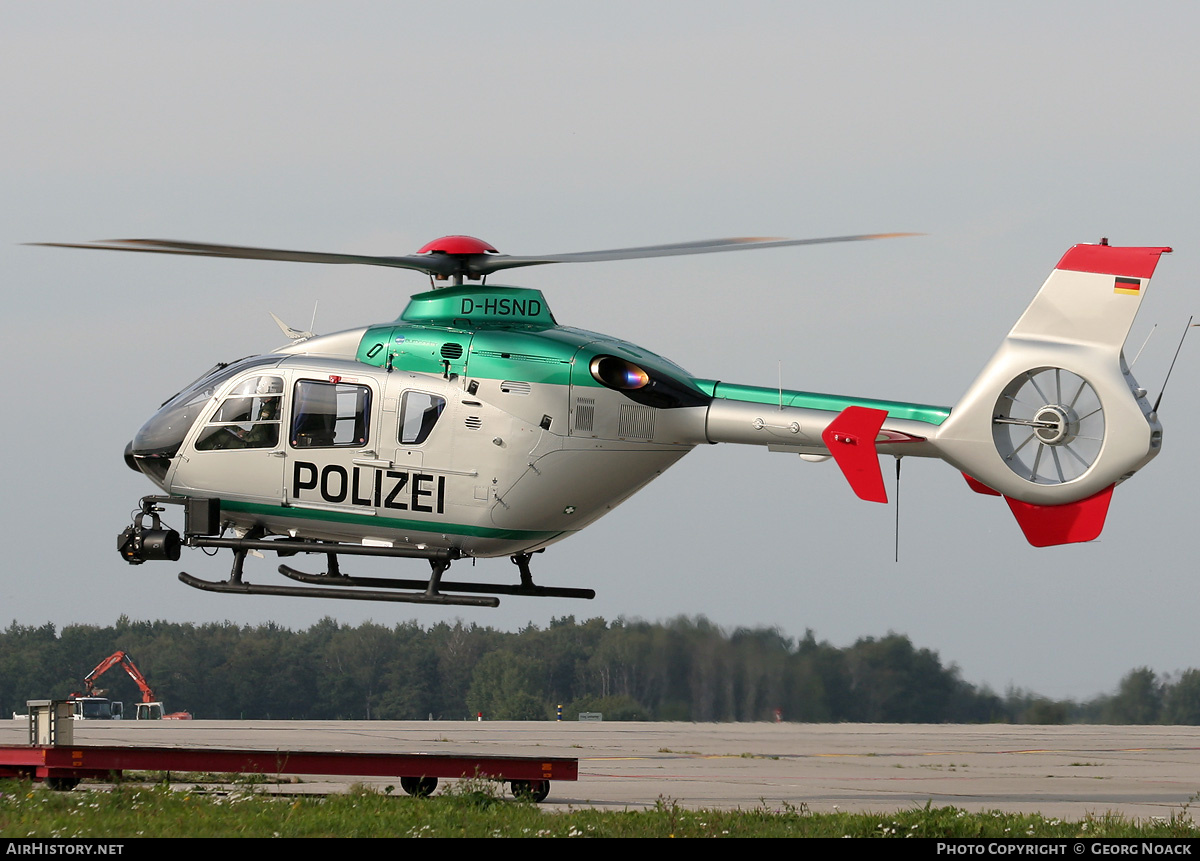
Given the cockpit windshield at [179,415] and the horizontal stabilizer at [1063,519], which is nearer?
the horizontal stabilizer at [1063,519]

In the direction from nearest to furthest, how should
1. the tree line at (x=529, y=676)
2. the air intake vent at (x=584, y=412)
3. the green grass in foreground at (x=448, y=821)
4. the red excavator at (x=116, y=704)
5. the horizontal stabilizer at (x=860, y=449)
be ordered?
the green grass in foreground at (x=448, y=821)
the horizontal stabilizer at (x=860, y=449)
the air intake vent at (x=584, y=412)
the tree line at (x=529, y=676)
the red excavator at (x=116, y=704)

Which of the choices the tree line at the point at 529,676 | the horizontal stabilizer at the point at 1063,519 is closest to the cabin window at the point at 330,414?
the horizontal stabilizer at the point at 1063,519

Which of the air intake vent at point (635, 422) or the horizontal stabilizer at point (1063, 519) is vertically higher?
the air intake vent at point (635, 422)

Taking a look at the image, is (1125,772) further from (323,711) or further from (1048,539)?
(323,711)

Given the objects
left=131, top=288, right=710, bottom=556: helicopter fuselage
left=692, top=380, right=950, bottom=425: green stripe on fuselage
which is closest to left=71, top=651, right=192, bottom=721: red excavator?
left=131, top=288, right=710, bottom=556: helicopter fuselage

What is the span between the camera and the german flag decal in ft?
47.8

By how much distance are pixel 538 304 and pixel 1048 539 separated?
624 centimetres

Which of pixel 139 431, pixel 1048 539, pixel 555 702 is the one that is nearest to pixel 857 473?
pixel 1048 539

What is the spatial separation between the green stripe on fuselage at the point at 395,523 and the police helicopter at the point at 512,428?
3cm

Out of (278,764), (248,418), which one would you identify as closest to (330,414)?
(248,418)

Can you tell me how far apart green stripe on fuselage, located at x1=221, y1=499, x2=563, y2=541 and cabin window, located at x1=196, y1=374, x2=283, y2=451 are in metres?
0.75

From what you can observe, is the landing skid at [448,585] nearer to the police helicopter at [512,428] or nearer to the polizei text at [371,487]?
the police helicopter at [512,428]

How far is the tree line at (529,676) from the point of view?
105ft

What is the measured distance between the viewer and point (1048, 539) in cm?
1515
